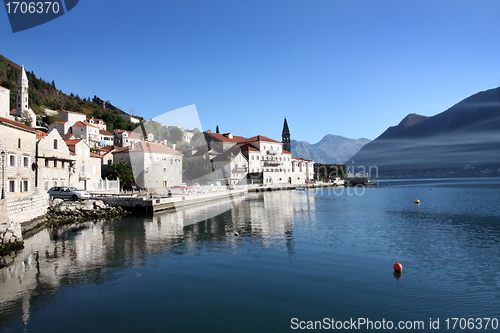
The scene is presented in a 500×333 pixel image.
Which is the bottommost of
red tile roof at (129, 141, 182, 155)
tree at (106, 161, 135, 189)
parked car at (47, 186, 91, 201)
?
parked car at (47, 186, 91, 201)

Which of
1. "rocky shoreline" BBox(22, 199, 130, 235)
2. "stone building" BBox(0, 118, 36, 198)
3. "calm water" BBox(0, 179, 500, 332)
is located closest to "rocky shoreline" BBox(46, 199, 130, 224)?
"rocky shoreline" BBox(22, 199, 130, 235)

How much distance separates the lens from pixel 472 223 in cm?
2823

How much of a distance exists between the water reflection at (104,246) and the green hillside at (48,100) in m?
93.6

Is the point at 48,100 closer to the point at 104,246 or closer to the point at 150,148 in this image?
the point at 150,148

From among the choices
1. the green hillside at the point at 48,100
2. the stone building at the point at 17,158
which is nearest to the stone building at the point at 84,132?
the green hillside at the point at 48,100

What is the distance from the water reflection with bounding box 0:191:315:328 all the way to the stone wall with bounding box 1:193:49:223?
1689mm

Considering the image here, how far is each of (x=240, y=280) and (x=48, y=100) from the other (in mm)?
144568

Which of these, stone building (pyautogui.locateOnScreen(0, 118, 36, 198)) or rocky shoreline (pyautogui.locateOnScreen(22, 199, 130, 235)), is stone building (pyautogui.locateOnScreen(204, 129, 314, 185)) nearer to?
rocky shoreline (pyautogui.locateOnScreen(22, 199, 130, 235))

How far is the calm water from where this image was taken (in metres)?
9.84

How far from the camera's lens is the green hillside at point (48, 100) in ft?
362

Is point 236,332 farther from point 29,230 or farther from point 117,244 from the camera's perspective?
A: point 29,230

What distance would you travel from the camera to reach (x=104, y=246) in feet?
63.9

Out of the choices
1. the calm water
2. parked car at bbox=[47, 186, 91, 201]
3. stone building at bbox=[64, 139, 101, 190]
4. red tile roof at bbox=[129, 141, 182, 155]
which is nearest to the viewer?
the calm water

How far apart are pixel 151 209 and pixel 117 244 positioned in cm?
1669
